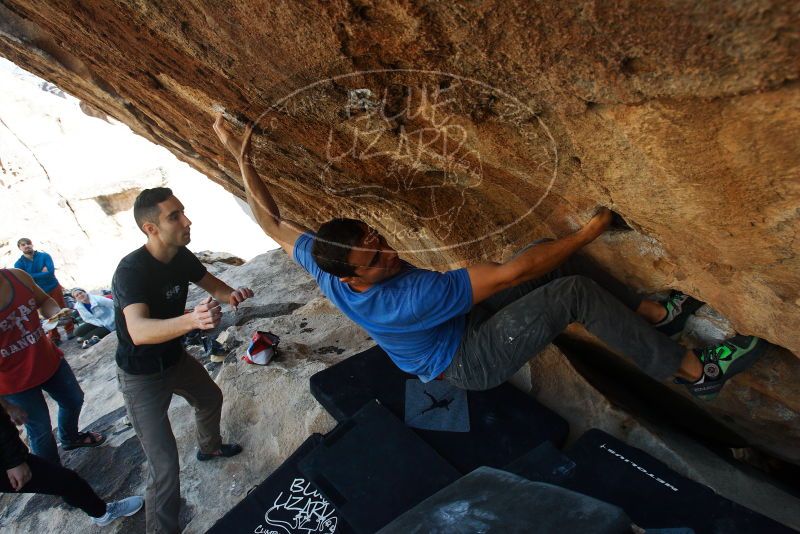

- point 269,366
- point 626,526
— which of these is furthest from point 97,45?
point 626,526

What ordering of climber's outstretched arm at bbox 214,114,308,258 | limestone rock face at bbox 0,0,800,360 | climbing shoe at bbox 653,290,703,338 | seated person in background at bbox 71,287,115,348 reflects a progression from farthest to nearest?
seated person in background at bbox 71,287,115,348 < climber's outstretched arm at bbox 214,114,308,258 < climbing shoe at bbox 653,290,703,338 < limestone rock face at bbox 0,0,800,360

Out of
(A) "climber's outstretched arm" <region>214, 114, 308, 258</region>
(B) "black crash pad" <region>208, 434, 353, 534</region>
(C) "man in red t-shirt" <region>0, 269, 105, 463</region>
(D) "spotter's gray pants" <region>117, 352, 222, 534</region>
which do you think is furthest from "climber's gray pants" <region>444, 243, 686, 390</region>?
(C) "man in red t-shirt" <region>0, 269, 105, 463</region>

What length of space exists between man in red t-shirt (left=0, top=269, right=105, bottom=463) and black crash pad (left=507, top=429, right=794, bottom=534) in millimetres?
2928

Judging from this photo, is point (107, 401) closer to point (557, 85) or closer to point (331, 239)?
point (331, 239)

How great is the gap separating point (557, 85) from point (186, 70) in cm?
184

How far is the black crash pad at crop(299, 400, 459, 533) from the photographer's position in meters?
2.23

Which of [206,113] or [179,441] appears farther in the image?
[179,441]

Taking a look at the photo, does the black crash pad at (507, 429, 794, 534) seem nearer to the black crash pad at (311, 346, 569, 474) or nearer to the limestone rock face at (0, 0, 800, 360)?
the black crash pad at (311, 346, 569, 474)

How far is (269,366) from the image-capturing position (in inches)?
138

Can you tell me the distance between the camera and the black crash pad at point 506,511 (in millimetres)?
1398

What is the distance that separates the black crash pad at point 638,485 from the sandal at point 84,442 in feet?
11.2

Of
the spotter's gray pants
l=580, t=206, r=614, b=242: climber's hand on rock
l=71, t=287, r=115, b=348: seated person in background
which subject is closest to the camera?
l=580, t=206, r=614, b=242: climber's hand on rock

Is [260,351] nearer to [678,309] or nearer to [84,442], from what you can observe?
[84,442]

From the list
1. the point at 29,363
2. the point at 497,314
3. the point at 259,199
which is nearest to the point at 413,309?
the point at 497,314
